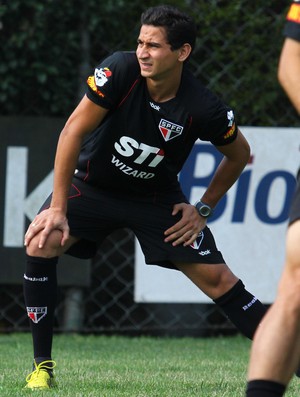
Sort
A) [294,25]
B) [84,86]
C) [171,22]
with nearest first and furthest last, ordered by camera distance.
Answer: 1. [294,25]
2. [171,22]
3. [84,86]

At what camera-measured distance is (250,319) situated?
15.3 ft

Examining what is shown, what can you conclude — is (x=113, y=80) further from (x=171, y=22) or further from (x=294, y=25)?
(x=294, y=25)

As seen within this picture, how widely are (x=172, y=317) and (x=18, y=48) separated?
2050 millimetres

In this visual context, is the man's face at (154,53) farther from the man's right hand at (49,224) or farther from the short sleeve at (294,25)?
the short sleeve at (294,25)

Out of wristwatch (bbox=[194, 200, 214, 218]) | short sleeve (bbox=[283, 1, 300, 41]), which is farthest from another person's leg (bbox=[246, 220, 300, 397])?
wristwatch (bbox=[194, 200, 214, 218])

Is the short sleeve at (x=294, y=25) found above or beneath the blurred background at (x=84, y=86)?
above

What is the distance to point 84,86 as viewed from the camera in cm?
704

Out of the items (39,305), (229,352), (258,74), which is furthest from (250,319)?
(258,74)

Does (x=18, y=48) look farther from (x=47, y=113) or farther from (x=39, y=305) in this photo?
(x=39, y=305)

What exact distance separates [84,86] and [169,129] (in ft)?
8.96

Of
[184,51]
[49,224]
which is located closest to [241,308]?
[49,224]

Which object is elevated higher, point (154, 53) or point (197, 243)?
point (154, 53)

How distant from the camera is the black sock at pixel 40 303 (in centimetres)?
446

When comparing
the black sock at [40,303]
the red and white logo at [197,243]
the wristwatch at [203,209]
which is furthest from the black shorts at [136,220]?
the black sock at [40,303]
